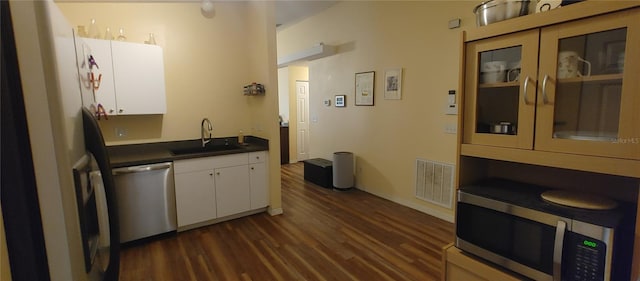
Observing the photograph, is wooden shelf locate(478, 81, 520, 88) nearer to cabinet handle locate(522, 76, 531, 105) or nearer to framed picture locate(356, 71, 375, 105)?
cabinet handle locate(522, 76, 531, 105)

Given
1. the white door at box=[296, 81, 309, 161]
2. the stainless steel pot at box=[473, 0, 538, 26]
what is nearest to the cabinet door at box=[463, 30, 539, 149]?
the stainless steel pot at box=[473, 0, 538, 26]

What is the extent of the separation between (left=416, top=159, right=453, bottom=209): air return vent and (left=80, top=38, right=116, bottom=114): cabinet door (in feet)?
11.6

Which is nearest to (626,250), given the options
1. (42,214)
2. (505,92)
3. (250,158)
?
(505,92)

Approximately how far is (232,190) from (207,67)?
5.25 feet

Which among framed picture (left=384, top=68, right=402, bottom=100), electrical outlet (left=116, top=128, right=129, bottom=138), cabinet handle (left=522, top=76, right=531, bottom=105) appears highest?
framed picture (left=384, top=68, right=402, bottom=100)

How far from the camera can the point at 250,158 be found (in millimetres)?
3555

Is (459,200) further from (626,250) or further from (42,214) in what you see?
(42,214)

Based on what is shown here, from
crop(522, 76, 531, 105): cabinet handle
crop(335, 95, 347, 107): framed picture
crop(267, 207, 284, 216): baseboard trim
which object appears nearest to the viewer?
crop(522, 76, 531, 105): cabinet handle

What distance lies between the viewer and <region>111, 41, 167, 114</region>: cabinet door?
2.92 metres

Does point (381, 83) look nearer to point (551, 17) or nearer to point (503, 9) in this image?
point (503, 9)

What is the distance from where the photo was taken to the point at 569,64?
128 centimetres

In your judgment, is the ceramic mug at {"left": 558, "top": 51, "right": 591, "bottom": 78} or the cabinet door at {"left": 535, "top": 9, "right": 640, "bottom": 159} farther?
the ceramic mug at {"left": 558, "top": 51, "right": 591, "bottom": 78}

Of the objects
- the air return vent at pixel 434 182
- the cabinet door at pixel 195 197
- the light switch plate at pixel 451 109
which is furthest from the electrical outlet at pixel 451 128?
the cabinet door at pixel 195 197

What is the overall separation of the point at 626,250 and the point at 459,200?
0.67 m
